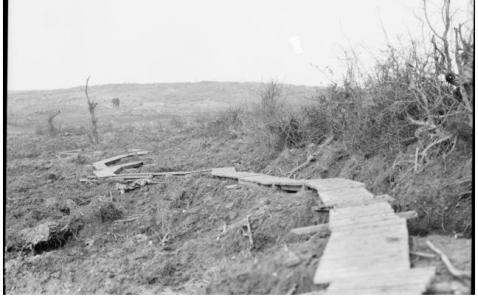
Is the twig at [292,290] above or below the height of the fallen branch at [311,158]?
below

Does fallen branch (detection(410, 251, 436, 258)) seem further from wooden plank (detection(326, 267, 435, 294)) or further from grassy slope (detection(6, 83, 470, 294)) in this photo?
wooden plank (detection(326, 267, 435, 294))

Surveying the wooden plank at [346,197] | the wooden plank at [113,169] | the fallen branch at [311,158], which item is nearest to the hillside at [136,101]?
the wooden plank at [113,169]

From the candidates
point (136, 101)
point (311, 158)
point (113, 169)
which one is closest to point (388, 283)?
point (311, 158)

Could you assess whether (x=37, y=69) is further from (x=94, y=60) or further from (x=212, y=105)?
(x=212, y=105)

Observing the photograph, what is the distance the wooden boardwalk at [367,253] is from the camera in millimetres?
3857

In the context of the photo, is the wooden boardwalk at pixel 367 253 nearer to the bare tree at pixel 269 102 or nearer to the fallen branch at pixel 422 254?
the fallen branch at pixel 422 254

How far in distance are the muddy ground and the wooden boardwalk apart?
0.66ft

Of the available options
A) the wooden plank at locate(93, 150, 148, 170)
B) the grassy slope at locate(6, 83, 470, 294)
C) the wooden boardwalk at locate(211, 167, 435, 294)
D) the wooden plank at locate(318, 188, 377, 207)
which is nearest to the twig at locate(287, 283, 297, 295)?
the grassy slope at locate(6, 83, 470, 294)

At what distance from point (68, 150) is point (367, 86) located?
1145cm

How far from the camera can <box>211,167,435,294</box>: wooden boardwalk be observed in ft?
12.7

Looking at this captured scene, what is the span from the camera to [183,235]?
8.01 m

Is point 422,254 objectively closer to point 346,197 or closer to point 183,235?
point 346,197

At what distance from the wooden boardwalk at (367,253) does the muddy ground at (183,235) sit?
20cm

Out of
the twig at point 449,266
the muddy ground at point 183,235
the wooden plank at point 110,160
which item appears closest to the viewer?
the twig at point 449,266
